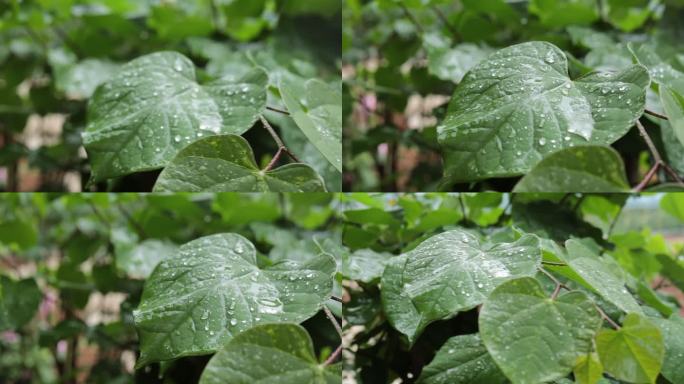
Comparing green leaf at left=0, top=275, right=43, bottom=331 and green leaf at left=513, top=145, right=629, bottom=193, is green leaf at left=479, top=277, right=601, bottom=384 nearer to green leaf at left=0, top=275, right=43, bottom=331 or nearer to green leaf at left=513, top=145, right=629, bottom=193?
green leaf at left=513, top=145, right=629, bottom=193

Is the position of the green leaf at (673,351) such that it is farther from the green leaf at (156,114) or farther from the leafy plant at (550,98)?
the green leaf at (156,114)

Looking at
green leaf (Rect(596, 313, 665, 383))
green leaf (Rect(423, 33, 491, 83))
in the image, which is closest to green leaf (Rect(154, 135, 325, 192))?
green leaf (Rect(596, 313, 665, 383))

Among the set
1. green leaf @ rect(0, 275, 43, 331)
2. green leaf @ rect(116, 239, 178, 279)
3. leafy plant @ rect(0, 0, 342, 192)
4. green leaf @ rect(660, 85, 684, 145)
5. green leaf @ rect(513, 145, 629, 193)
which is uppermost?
green leaf @ rect(660, 85, 684, 145)

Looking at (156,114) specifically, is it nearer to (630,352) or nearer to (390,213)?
(390,213)

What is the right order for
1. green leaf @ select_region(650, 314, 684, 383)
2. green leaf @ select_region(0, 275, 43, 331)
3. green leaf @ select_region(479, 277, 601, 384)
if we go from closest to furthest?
1. green leaf @ select_region(479, 277, 601, 384)
2. green leaf @ select_region(650, 314, 684, 383)
3. green leaf @ select_region(0, 275, 43, 331)

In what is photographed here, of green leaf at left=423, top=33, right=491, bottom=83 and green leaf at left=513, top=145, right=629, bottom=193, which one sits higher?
green leaf at left=513, top=145, right=629, bottom=193

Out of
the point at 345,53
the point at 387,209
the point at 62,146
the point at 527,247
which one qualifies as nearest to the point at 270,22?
the point at 345,53

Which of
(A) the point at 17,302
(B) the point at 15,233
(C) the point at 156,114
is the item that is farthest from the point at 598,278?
(B) the point at 15,233
